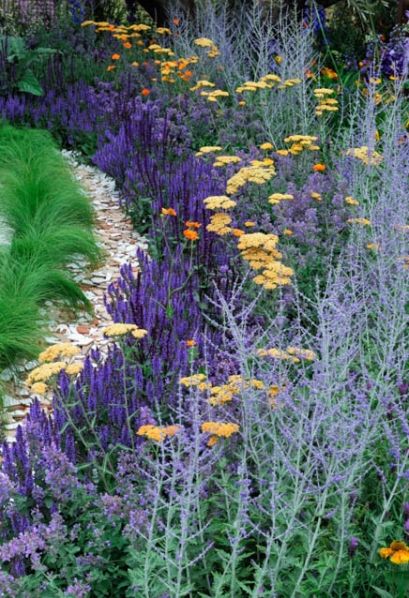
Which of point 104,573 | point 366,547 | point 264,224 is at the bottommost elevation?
point 104,573

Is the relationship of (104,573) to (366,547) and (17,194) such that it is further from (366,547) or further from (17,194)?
(17,194)

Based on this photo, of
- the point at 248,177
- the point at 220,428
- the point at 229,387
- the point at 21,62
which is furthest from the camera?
the point at 21,62

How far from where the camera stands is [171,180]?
227 inches

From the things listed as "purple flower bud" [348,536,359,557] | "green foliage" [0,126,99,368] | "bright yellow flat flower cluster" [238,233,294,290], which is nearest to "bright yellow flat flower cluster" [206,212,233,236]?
"bright yellow flat flower cluster" [238,233,294,290]

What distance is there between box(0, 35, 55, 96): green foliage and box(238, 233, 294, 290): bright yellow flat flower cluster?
14.3ft

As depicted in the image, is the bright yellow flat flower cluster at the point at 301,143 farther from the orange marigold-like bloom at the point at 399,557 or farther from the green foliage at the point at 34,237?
the orange marigold-like bloom at the point at 399,557

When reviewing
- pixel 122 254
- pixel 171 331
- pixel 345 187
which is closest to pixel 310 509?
pixel 171 331

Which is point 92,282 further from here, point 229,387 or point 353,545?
point 353,545

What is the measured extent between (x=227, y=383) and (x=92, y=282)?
2124mm

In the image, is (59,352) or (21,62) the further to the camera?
(21,62)

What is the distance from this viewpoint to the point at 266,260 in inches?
156

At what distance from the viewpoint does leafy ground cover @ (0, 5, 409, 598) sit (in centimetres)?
249

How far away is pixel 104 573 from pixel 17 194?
337 centimetres

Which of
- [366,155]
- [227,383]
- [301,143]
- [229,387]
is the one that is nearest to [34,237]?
[301,143]
